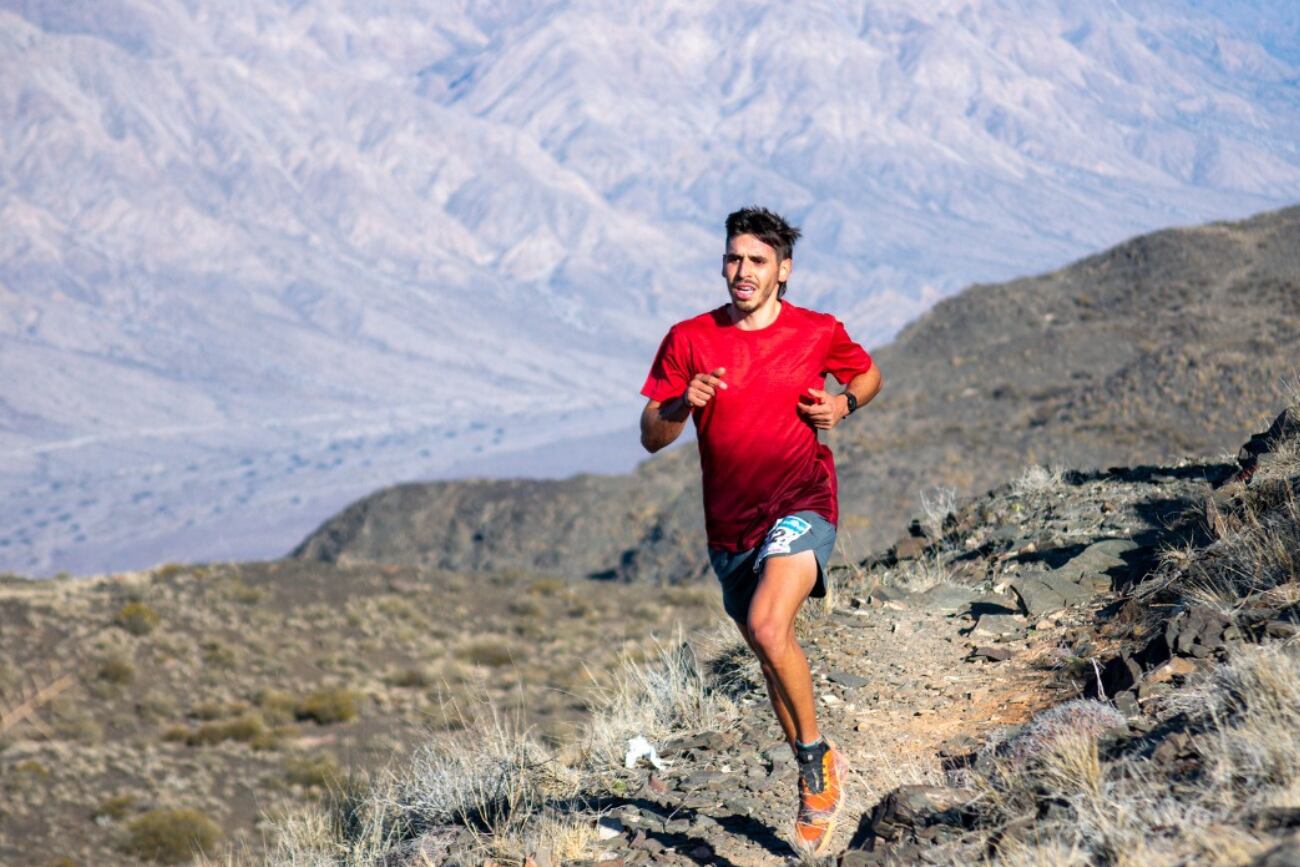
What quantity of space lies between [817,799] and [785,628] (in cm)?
67

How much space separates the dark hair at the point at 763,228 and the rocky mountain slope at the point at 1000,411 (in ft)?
80.5

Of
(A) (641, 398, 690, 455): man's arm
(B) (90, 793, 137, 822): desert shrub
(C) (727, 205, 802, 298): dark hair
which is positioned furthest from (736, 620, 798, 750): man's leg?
(B) (90, 793, 137, 822): desert shrub

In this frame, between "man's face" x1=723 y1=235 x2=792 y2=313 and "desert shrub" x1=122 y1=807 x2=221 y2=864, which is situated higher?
"man's face" x1=723 y1=235 x2=792 y2=313

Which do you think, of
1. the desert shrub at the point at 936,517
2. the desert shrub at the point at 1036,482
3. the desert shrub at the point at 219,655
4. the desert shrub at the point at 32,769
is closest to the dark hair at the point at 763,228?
the desert shrub at the point at 936,517

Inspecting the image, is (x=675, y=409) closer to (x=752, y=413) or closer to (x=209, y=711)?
(x=752, y=413)

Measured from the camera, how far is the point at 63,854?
15750 millimetres

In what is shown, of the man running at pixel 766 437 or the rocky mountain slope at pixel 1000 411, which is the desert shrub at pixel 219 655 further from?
the man running at pixel 766 437

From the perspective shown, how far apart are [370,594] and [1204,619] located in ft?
83.1

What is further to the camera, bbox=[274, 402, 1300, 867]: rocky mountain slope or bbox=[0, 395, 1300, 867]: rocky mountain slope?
bbox=[0, 395, 1300, 867]: rocky mountain slope

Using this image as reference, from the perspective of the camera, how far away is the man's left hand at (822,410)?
4684mm

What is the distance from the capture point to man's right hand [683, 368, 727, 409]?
179 inches

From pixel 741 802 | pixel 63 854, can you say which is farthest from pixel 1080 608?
pixel 63 854

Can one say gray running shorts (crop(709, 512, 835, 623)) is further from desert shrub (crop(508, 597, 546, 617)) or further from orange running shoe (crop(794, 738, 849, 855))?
desert shrub (crop(508, 597, 546, 617))

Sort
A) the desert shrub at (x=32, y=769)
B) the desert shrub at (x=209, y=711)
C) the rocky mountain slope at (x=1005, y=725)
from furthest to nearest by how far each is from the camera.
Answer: the desert shrub at (x=209, y=711) → the desert shrub at (x=32, y=769) → the rocky mountain slope at (x=1005, y=725)
